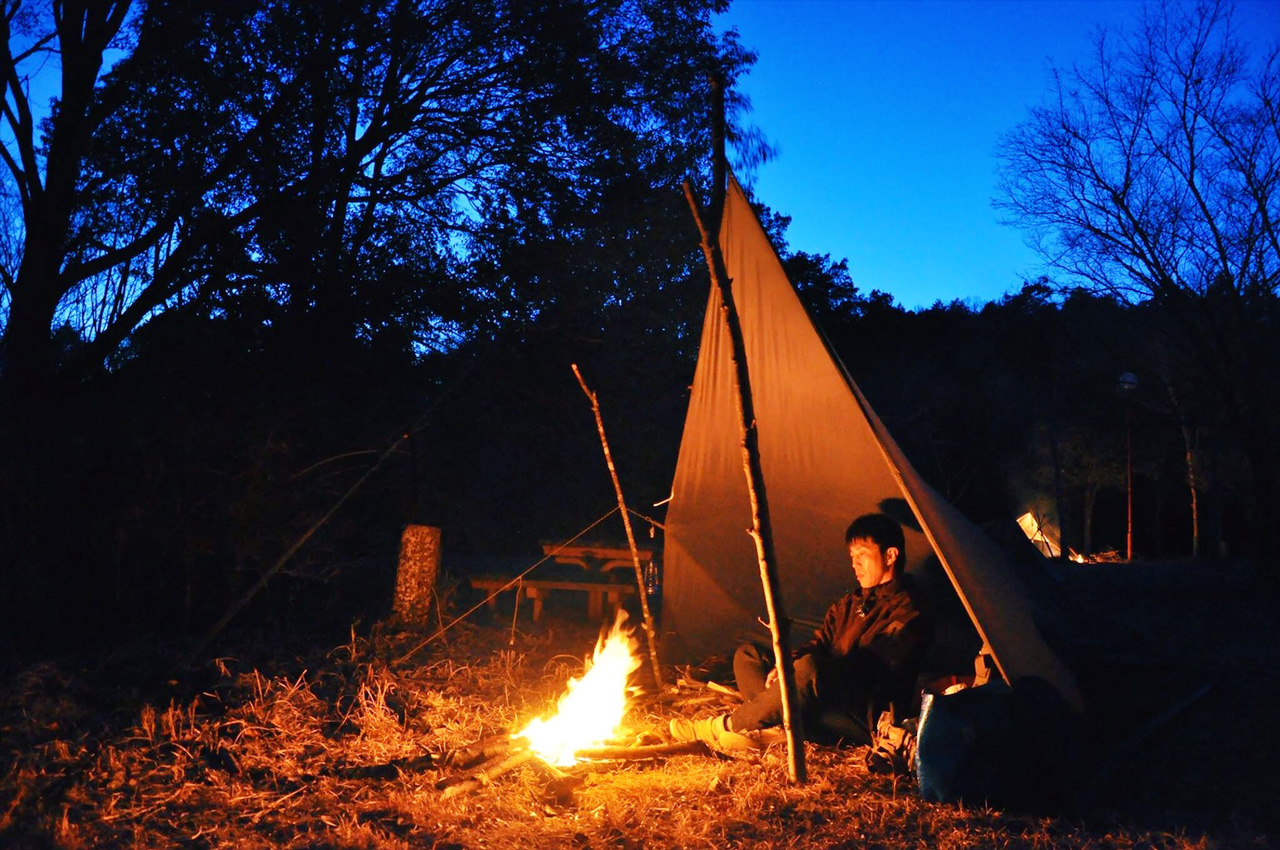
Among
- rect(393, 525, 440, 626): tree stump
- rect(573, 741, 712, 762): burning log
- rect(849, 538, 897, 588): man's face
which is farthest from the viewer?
rect(393, 525, 440, 626): tree stump

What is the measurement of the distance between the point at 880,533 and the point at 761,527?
2.76ft

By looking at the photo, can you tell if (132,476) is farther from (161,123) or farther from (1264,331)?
(1264,331)

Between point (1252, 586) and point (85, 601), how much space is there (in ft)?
30.4

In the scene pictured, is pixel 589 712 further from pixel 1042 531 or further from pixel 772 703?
pixel 1042 531

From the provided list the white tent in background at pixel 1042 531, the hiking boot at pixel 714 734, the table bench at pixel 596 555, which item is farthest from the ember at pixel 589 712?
the white tent in background at pixel 1042 531

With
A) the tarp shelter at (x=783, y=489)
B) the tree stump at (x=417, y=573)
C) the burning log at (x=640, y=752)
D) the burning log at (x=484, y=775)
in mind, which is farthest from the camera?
the tree stump at (x=417, y=573)

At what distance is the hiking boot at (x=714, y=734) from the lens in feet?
11.8

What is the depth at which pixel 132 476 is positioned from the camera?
514cm

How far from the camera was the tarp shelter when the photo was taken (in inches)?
157

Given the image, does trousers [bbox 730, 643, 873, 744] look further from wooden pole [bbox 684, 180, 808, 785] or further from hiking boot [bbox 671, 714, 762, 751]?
wooden pole [bbox 684, 180, 808, 785]

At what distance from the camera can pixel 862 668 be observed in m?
3.67

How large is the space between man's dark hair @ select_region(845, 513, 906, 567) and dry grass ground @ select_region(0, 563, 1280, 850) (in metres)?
0.82

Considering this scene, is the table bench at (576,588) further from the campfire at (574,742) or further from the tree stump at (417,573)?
the campfire at (574,742)

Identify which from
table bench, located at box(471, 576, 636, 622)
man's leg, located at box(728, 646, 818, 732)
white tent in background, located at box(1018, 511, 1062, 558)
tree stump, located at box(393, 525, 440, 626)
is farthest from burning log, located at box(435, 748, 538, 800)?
white tent in background, located at box(1018, 511, 1062, 558)
